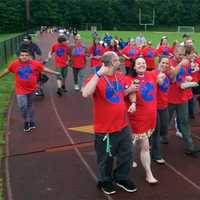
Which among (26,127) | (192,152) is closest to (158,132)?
(192,152)

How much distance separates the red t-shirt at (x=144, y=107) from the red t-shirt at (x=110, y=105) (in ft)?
1.29

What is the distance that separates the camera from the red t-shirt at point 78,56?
47.2ft

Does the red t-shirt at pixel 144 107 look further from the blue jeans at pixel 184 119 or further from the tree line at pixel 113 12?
the tree line at pixel 113 12

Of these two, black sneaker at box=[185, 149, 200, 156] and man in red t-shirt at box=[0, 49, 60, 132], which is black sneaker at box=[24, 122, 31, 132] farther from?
black sneaker at box=[185, 149, 200, 156]

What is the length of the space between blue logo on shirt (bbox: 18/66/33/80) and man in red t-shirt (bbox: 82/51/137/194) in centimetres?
367

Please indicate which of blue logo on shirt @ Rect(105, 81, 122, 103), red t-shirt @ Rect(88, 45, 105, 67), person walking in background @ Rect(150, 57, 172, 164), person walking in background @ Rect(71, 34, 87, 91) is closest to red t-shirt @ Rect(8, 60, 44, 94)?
person walking in background @ Rect(150, 57, 172, 164)

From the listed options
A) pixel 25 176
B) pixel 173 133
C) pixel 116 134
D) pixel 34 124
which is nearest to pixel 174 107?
pixel 173 133

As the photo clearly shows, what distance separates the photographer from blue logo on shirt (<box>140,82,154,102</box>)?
6141 mm

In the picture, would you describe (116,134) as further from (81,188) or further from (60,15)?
(60,15)

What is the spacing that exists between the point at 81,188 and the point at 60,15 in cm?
9790

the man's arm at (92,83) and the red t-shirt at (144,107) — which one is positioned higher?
the man's arm at (92,83)

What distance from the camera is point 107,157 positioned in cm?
586

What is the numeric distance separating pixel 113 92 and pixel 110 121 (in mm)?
371

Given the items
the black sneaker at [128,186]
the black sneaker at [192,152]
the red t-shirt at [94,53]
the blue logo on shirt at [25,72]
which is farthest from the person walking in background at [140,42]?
the black sneaker at [128,186]
